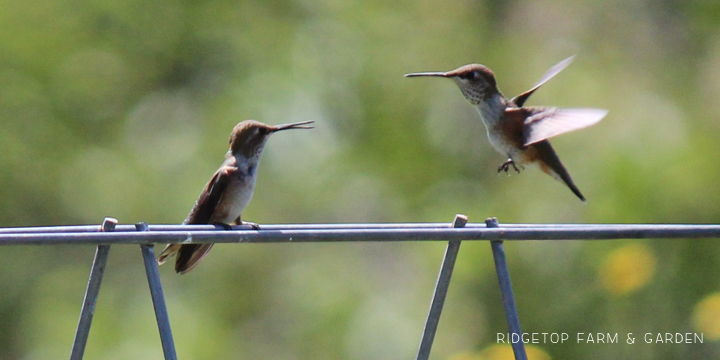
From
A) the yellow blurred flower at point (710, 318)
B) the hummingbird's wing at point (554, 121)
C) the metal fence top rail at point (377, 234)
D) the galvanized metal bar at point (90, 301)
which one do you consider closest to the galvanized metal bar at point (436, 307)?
the metal fence top rail at point (377, 234)

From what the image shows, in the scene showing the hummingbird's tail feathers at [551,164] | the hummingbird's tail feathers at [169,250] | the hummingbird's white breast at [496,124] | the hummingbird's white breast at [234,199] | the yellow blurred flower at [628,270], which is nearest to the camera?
the hummingbird's tail feathers at [169,250]

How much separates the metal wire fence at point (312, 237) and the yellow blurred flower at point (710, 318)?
4.06 metres

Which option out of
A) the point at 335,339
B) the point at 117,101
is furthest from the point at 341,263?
the point at 117,101

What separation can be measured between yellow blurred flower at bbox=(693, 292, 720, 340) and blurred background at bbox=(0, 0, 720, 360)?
0.08 feet

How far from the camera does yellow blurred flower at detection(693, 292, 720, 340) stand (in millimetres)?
6035

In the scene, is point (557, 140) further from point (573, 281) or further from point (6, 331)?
point (6, 331)

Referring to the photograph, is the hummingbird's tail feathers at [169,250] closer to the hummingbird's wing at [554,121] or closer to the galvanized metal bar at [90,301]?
the galvanized metal bar at [90,301]

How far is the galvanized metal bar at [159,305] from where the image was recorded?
208 cm

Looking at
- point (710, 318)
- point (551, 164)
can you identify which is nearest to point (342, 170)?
point (551, 164)

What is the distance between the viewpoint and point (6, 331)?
9336 mm

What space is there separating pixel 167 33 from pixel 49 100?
5.81ft

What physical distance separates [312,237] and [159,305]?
0.46 metres

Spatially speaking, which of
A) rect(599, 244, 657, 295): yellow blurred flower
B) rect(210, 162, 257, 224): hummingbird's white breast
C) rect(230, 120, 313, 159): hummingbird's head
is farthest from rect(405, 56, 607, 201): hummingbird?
rect(599, 244, 657, 295): yellow blurred flower

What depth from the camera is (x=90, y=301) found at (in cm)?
215
